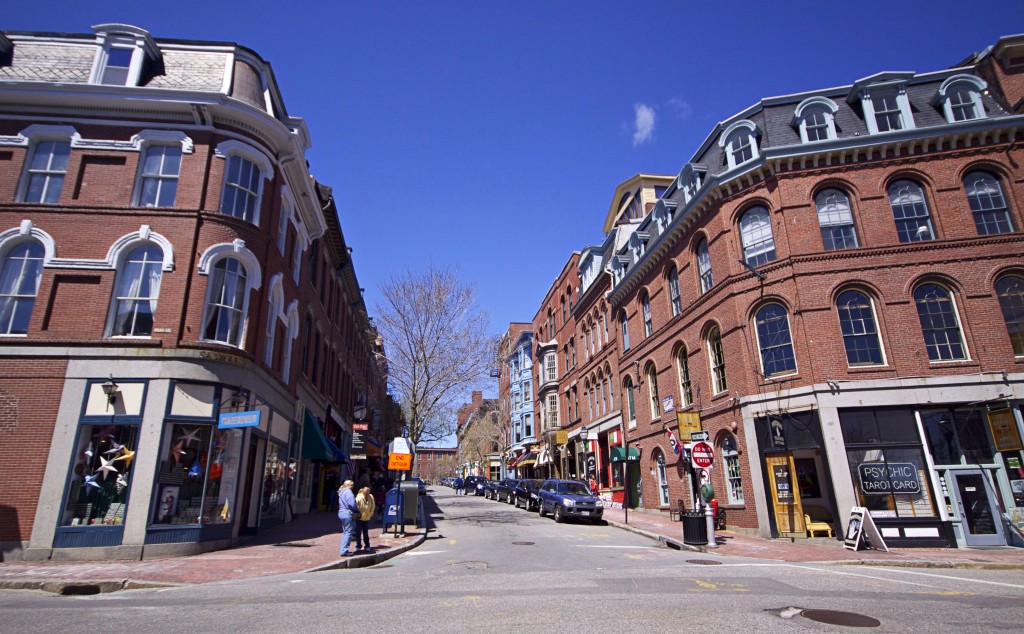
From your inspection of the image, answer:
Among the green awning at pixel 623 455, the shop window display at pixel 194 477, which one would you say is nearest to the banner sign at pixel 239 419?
the shop window display at pixel 194 477

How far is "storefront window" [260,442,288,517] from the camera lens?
16891 mm

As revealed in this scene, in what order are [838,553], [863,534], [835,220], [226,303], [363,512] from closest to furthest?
[363,512] < [838,553] < [226,303] < [863,534] < [835,220]

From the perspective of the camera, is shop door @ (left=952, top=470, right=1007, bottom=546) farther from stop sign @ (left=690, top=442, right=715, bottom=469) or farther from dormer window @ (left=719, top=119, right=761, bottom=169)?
dormer window @ (left=719, top=119, right=761, bottom=169)

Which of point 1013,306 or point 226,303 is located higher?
point 1013,306

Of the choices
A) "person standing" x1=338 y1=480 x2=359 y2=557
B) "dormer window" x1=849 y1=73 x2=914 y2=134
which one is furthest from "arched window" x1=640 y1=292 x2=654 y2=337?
"person standing" x1=338 y1=480 x2=359 y2=557

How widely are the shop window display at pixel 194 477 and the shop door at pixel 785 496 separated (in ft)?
51.0

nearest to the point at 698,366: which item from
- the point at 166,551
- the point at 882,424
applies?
the point at 882,424

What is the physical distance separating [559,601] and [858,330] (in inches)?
584

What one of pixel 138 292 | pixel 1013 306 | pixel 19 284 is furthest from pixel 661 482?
pixel 19 284

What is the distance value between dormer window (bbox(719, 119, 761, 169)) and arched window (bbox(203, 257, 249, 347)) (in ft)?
55.5

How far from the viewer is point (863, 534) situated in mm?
15320

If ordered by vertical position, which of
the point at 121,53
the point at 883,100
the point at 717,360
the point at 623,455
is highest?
the point at 883,100

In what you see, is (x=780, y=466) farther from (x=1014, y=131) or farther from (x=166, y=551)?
(x=166, y=551)

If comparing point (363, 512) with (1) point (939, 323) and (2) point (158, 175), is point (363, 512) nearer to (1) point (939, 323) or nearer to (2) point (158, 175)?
(2) point (158, 175)
